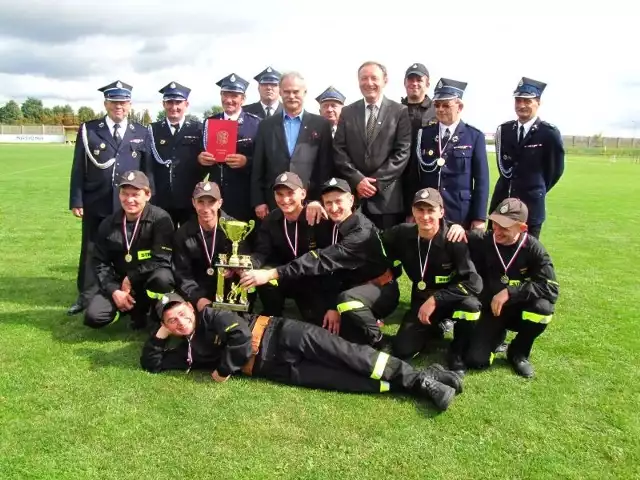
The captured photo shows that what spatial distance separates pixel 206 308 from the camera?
459 cm

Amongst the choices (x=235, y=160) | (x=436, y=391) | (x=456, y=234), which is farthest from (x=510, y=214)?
(x=235, y=160)

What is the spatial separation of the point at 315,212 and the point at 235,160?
4.37 feet

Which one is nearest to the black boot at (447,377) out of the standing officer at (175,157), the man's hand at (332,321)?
the man's hand at (332,321)

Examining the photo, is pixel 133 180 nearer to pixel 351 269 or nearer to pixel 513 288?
pixel 351 269

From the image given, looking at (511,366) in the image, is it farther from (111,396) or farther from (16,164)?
(16,164)

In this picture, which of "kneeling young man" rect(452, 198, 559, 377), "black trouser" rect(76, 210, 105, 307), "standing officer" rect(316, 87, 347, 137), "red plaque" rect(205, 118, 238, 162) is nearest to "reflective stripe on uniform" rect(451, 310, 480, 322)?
"kneeling young man" rect(452, 198, 559, 377)

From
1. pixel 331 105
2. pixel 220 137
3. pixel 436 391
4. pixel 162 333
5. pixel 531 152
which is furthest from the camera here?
pixel 331 105

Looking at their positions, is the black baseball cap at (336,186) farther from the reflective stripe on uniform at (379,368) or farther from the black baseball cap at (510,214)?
the reflective stripe on uniform at (379,368)

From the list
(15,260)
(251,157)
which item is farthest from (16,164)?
(251,157)

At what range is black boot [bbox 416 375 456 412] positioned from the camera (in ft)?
12.8

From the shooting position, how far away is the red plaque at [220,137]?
593 cm

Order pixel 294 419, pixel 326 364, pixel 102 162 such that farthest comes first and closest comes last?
1. pixel 102 162
2. pixel 326 364
3. pixel 294 419

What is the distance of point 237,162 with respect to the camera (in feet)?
19.7

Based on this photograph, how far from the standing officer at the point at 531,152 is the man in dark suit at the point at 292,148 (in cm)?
190
